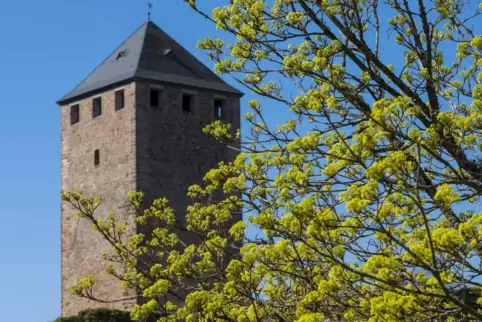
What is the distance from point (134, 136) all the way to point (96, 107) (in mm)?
2602

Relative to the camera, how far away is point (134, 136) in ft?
102

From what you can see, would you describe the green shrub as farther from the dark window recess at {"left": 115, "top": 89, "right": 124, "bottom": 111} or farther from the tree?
the tree

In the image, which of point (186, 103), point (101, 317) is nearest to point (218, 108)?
point (186, 103)

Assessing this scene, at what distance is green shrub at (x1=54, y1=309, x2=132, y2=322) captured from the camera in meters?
28.5

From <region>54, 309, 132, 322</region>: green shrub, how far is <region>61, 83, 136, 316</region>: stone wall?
38.8 inches

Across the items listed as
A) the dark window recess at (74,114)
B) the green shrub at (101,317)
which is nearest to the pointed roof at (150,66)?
the dark window recess at (74,114)

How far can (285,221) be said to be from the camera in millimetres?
7383

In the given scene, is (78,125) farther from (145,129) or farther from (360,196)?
(360,196)

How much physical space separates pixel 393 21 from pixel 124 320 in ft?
64.0

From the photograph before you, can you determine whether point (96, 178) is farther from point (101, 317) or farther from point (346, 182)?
point (346, 182)

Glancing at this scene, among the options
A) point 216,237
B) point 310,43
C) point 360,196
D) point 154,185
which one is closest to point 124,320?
point 154,185

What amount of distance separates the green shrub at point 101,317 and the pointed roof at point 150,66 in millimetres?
6663

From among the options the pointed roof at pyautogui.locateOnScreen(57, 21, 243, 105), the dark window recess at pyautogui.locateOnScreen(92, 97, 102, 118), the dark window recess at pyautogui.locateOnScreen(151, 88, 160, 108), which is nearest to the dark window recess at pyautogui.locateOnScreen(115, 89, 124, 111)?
the pointed roof at pyautogui.locateOnScreen(57, 21, 243, 105)

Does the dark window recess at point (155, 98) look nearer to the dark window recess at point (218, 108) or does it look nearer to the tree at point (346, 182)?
the dark window recess at point (218, 108)
